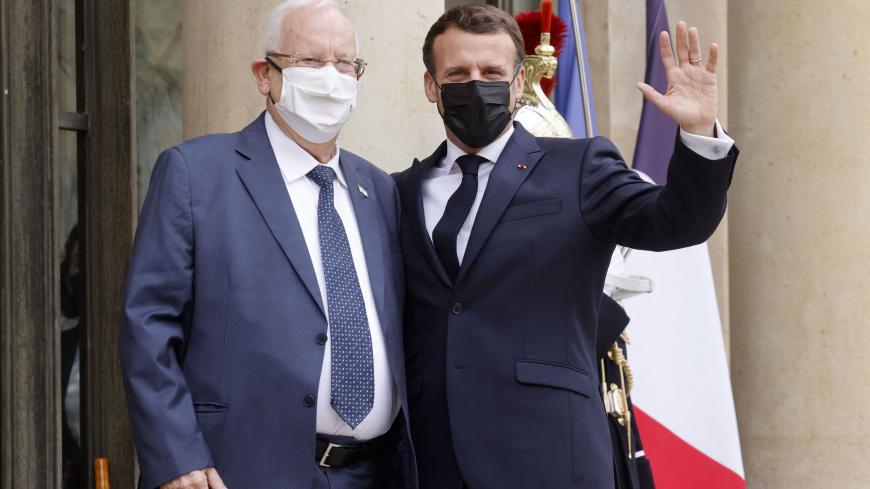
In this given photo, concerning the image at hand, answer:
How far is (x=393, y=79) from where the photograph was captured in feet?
13.1

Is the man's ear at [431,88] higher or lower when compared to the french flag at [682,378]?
higher

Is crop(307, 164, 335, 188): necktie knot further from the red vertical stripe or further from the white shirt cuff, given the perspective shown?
the red vertical stripe

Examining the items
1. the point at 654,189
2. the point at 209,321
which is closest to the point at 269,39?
the point at 209,321

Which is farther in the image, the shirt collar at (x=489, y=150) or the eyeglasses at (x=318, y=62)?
the shirt collar at (x=489, y=150)

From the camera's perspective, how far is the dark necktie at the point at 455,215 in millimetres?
3232

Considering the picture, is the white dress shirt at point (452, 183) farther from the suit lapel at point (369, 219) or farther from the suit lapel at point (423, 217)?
the suit lapel at point (369, 219)

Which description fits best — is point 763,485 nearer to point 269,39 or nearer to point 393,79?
point 393,79

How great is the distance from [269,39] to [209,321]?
782mm

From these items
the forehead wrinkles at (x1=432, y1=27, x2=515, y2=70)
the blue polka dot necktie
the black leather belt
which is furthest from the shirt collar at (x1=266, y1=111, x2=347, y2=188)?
the black leather belt

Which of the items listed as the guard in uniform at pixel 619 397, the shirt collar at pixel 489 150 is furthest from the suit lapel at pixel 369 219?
the guard in uniform at pixel 619 397

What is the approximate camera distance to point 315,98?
3193 millimetres

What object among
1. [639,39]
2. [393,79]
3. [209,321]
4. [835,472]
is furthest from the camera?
[639,39]

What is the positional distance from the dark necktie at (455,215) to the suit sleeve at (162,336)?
0.64m

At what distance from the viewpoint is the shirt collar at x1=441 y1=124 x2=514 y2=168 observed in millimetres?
3365
